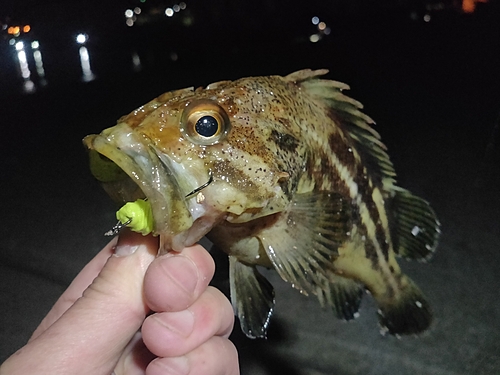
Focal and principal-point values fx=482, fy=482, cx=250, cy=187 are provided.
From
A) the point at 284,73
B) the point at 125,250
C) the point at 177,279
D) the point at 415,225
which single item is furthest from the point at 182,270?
the point at 284,73

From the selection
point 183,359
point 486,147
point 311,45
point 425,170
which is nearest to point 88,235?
point 183,359

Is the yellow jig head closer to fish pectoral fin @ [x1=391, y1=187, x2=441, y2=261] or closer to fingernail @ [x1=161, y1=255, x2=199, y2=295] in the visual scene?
fingernail @ [x1=161, y1=255, x2=199, y2=295]

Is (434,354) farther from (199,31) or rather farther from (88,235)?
(199,31)

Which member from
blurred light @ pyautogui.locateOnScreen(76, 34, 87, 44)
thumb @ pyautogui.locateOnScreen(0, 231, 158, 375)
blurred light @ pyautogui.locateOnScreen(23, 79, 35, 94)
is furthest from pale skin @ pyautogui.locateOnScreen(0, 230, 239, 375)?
blurred light @ pyautogui.locateOnScreen(76, 34, 87, 44)

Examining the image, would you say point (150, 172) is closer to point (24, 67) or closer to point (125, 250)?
point (125, 250)

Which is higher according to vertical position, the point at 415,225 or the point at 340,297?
the point at 415,225

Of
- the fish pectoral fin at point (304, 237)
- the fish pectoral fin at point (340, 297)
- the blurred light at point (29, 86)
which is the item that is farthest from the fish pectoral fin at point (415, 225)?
the blurred light at point (29, 86)
